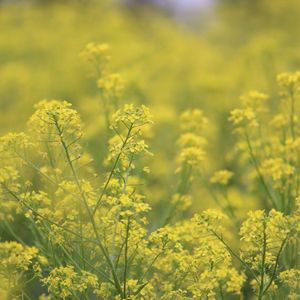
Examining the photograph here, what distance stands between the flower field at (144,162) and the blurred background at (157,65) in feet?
0.10

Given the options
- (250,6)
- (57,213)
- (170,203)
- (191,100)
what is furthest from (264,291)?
(250,6)

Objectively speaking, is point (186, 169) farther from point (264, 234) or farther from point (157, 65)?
point (157, 65)

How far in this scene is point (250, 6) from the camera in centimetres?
1498

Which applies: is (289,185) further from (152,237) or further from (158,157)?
(158,157)

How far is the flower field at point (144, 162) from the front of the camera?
3.68 meters

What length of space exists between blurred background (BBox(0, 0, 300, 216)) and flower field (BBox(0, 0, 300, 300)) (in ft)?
0.10

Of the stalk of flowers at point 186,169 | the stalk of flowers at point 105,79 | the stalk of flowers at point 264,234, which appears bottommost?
the stalk of flowers at point 264,234

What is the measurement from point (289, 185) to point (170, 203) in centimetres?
90

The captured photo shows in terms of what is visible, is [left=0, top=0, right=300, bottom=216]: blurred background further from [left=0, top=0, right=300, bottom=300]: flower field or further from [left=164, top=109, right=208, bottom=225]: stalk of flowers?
[left=164, top=109, right=208, bottom=225]: stalk of flowers

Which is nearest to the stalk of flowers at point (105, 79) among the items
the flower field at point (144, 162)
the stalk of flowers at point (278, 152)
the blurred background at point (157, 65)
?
the flower field at point (144, 162)

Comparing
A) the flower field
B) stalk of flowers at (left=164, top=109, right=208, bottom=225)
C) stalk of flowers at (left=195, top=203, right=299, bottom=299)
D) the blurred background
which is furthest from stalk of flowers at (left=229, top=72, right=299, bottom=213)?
the blurred background

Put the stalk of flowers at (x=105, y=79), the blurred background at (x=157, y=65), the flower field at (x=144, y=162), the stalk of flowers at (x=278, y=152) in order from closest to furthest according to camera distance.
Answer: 1. the flower field at (x=144, y=162)
2. the stalk of flowers at (x=278, y=152)
3. the stalk of flowers at (x=105, y=79)
4. the blurred background at (x=157, y=65)

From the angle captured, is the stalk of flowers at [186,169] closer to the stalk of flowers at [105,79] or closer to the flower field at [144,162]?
the flower field at [144,162]

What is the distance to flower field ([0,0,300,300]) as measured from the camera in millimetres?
3684
